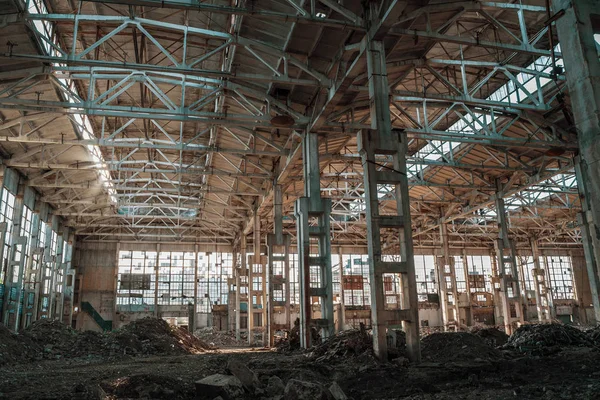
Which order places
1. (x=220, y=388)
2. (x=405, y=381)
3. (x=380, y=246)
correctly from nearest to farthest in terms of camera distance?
(x=220, y=388), (x=405, y=381), (x=380, y=246)

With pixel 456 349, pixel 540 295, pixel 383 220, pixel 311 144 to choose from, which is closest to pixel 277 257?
pixel 311 144

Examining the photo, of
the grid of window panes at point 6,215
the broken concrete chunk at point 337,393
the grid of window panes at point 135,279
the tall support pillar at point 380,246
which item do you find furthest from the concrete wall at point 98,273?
the broken concrete chunk at point 337,393

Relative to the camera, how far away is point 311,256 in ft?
63.4

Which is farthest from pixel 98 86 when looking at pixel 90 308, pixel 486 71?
pixel 90 308

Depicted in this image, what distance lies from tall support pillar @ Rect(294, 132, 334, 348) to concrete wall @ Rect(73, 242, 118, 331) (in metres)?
34.3

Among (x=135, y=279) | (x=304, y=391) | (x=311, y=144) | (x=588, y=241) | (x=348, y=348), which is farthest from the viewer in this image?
(x=135, y=279)

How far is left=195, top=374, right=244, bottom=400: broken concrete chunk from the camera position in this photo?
8836 millimetres

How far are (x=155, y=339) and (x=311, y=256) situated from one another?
9.45 m

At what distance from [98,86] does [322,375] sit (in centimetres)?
1839

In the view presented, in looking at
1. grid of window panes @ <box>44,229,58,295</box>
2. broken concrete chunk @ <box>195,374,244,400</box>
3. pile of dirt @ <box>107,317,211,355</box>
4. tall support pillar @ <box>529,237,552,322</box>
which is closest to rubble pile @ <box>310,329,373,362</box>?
broken concrete chunk @ <box>195,374,244,400</box>

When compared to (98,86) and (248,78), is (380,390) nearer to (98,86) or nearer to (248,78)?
(248,78)

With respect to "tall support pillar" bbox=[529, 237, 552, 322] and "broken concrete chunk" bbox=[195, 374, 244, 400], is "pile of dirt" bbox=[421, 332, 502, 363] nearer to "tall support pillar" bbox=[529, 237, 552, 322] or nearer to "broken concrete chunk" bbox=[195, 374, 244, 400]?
"broken concrete chunk" bbox=[195, 374, 244, 400]

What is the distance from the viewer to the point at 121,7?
719 inches

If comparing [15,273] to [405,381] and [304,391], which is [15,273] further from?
[405,381]
